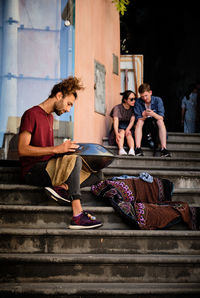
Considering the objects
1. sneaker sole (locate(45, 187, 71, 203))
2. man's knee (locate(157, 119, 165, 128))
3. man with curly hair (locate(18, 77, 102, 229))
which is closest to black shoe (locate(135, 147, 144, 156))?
man's knee (locate(157, 119, 165, 128))

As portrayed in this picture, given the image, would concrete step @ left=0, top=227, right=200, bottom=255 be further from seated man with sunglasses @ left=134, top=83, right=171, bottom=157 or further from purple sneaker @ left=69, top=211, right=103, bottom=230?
seated man with sunglasses @ left=134, top=83, right=171, bottom=157

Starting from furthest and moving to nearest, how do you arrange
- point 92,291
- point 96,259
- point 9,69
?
point 9,69 < point 96,259 < point 92,291

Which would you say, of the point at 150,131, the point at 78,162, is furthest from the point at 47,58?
the point at 78,162

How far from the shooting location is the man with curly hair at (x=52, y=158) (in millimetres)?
3227

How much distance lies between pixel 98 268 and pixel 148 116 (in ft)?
10.7

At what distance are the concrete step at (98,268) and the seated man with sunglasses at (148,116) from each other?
2689 mm

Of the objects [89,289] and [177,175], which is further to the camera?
[177,175]

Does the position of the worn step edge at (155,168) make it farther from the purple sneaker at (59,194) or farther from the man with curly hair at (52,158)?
the purple sneaker at (59,194)

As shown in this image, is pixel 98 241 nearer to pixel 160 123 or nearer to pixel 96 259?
pixel 96 259

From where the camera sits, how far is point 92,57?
6051mm

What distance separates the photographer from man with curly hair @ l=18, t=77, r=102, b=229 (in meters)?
3.23

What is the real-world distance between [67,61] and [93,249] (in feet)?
10.4

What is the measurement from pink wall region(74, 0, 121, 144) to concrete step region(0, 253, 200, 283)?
285cm

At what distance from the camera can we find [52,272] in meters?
2.83
